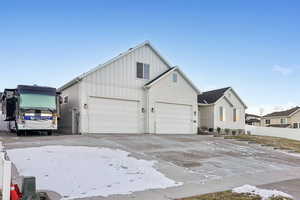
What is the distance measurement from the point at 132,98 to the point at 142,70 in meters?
2.54

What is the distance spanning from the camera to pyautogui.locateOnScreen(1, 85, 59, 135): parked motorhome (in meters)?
13.8

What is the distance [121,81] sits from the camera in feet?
59.3

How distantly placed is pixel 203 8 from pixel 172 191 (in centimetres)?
1258

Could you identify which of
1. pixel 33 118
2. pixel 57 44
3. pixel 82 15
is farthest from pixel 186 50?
pixel 33 118

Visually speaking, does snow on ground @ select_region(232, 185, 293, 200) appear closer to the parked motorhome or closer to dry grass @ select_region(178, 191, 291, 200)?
dry grass @ select_region(178, 191, 291, 200)

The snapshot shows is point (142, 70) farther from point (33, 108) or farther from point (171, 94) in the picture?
point (33, 108)

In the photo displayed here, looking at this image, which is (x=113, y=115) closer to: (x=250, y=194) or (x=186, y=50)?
(x=186, y=50)

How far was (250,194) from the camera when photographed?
586 centimetres

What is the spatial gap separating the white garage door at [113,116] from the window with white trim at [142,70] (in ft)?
7.40

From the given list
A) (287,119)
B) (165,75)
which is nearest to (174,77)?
(165,75)

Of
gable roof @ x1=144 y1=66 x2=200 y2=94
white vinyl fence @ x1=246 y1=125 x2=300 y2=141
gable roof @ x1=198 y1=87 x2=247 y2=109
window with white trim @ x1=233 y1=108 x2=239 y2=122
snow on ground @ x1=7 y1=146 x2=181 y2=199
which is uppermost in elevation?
gable roof @ x1=144 y1=66 x2=200 y2=94

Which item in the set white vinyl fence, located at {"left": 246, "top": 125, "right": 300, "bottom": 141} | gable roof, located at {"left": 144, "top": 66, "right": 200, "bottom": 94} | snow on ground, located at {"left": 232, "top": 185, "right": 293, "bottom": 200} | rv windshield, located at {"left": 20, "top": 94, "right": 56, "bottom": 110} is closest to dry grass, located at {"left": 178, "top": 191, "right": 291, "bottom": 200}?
snow on ground, located at {"left": 232, "top": 185, "right": 293, "bottom": 200}

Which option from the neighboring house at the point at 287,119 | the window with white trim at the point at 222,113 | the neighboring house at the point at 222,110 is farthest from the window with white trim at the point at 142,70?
the neighboring house at the point at 287,119

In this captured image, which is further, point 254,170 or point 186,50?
point 186,50
